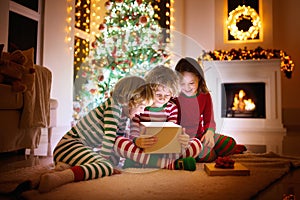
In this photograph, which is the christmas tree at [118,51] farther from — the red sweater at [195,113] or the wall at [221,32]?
the red sweater at [195,113]

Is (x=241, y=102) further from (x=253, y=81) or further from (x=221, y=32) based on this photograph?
(x=221, y=32)

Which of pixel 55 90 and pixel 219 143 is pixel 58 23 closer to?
pixel 55 90

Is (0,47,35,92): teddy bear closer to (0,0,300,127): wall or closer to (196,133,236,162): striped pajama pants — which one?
(196,133,236,162): striped pajama pants

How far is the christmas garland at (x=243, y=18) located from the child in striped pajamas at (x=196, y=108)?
11.0 feet

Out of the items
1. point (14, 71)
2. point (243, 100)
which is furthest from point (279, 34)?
point (14, 71)

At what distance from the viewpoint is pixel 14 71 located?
2.06m

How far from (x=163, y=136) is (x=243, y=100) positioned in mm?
3447

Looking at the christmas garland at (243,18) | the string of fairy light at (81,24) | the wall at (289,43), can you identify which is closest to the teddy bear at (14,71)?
the string of fairy light at (81,24)

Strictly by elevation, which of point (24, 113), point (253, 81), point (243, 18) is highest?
point (243, 18)

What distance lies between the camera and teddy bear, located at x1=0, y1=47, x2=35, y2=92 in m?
2.03

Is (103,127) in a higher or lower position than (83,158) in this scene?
higher

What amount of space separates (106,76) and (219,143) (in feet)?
7.49

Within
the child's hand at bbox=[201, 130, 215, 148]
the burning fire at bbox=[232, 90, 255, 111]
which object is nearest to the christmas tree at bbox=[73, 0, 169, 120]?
the burning fire at bbox=[232, 90, 255, 111]

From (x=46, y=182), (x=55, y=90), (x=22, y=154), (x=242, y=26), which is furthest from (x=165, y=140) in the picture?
(x=242, y=26)
